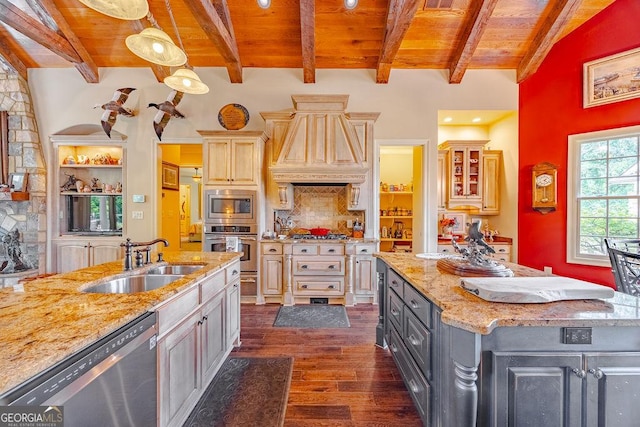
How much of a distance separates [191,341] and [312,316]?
2130mm

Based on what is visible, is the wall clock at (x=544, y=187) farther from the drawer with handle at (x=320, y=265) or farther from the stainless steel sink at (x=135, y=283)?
the stainless steel sink at (x=135, y=283)

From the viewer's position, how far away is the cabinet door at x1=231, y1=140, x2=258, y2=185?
4188 millimetres

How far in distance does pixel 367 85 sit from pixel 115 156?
4.65 metres

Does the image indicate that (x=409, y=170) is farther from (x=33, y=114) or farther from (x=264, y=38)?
(x=33, y=114)

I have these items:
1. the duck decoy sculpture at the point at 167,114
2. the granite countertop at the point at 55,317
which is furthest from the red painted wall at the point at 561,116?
the duck decoy sculpture at the point at 167,114

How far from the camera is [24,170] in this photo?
4.46m

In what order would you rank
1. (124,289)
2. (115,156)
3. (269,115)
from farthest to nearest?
(115,156)
(269,115)
(124,289)

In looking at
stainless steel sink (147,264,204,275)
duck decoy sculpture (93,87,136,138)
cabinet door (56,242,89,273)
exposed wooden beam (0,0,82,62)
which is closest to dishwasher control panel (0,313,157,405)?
stainless steel sink (147,264,204,275)

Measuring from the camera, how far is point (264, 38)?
13.8 feet

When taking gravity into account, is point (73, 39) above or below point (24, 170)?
above

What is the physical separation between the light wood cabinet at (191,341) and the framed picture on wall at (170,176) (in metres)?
3.92

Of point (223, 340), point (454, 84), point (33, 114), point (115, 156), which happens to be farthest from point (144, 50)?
point (454, 84)

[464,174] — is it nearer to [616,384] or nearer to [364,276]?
[364,276]

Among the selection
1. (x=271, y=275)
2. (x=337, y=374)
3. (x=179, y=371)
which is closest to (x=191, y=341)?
(x=179, y=371)
